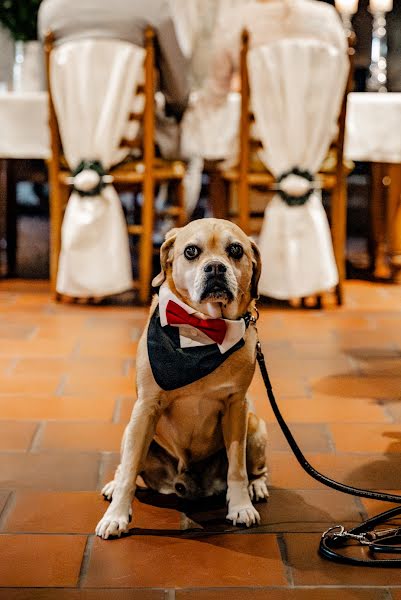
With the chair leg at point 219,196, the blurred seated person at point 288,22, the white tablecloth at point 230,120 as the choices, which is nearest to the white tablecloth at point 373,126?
the white tablecloth at point 230,120

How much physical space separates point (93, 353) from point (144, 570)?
1.59 m

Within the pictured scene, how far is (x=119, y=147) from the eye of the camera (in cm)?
382

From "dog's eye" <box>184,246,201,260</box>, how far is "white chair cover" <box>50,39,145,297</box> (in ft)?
6.79

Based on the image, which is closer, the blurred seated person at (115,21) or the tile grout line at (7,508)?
the tile grout line at (7,508)

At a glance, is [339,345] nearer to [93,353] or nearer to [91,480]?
[93,353]

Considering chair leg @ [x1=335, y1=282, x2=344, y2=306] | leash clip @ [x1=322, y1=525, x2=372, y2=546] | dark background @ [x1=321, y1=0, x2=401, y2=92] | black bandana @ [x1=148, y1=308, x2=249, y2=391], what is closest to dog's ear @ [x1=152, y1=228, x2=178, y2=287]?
black bandana @ [x1=148, y1=308, x2=249, y2=391]

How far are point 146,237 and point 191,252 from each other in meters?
2.24

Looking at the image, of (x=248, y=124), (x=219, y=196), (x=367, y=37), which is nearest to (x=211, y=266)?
(x=248, y=124)

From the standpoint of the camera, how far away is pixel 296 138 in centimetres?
369

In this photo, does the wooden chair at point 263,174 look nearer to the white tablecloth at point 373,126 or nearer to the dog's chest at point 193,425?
the white tablecloth at point 373,126

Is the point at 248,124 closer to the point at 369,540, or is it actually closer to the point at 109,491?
the point at 109,491

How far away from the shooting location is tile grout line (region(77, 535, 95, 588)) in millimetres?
1514

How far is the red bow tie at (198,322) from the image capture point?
5.63 feet

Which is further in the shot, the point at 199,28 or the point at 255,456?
the point at 199,28
